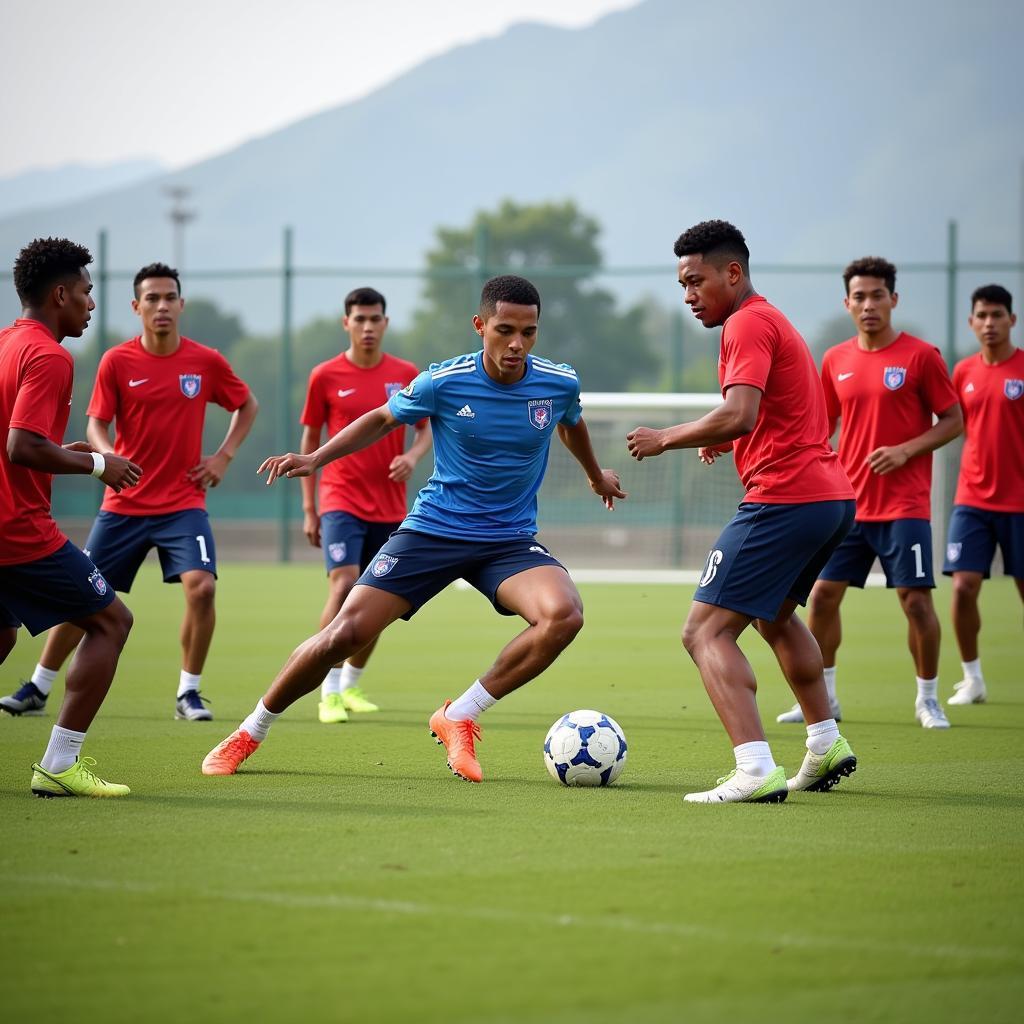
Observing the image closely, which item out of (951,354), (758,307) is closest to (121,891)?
(758,307)

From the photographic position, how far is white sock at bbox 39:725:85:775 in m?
6.88

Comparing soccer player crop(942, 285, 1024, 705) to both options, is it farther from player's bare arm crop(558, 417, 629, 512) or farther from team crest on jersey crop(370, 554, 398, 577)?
team crest on jersey crop(370, 554, 398, 577)

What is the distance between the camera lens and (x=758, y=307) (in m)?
6.77

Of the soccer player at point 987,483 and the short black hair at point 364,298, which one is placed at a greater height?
the short black hair at point 364,298

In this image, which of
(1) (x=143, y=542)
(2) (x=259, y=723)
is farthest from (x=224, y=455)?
(2) (x=259, y=723)

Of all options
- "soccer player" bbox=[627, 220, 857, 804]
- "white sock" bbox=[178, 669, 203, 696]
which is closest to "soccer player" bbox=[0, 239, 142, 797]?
"soccer player" bbox=[627, 220, 857, 804]

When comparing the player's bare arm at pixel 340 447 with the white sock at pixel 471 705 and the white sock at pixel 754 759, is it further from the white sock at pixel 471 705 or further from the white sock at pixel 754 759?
the white sock at pixel 754 759

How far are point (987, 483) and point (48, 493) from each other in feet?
21.6

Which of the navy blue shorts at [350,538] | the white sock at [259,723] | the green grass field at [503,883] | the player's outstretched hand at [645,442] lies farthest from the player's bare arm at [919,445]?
the white sock at [259,723]

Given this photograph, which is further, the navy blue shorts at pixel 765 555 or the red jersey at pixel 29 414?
the navy blue shorts at pixel 765 555

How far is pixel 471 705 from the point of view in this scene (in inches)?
296

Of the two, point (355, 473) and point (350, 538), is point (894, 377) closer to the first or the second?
point (355, 473)

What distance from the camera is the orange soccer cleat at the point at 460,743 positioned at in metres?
7.34

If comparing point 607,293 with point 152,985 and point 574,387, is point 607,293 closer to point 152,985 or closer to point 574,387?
point 574,387
